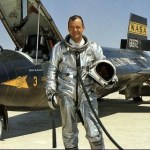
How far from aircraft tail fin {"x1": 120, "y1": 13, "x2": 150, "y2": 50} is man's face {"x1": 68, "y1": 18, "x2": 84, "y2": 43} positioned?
1049cm

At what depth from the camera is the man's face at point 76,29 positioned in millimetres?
4582

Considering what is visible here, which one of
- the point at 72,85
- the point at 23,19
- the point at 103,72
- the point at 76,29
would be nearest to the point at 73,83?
the point at 72,85

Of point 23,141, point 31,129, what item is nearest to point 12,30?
point 31,129

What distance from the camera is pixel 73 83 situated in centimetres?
459

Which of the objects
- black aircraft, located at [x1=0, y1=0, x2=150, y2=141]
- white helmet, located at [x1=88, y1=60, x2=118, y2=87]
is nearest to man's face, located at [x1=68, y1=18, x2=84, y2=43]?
white helmet, located at [x1=88, y1=60, x2=118, y2=87]

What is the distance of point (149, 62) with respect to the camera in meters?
14.9

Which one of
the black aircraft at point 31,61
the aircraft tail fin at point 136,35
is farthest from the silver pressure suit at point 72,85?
the aircraft tail fin at point 136,35

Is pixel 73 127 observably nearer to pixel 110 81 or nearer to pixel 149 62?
pixel 110 81

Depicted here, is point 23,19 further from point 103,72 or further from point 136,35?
point 136,35

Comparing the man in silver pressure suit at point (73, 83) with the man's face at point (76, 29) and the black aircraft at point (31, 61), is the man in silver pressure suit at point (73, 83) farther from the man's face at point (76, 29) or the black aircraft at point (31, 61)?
the black aircraft at point (31, 61)

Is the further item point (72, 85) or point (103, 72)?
point (103, 72)

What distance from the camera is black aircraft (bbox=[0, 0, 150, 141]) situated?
A: 7238mm

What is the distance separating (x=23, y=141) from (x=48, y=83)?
325 centimetres

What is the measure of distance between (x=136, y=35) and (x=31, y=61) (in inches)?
346
